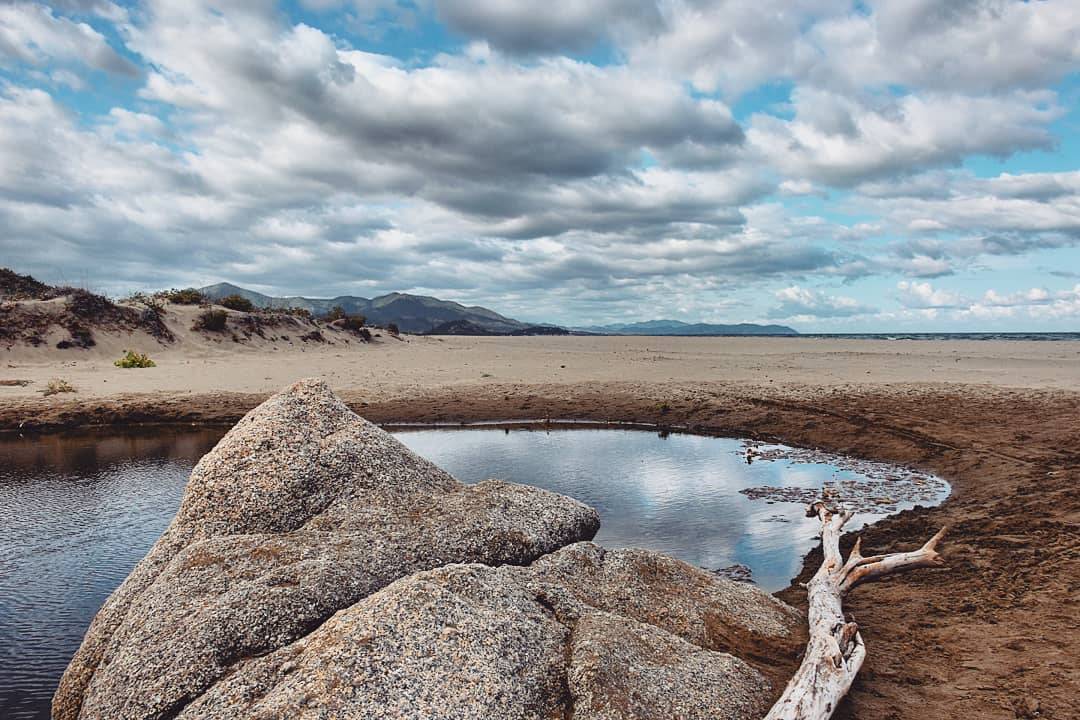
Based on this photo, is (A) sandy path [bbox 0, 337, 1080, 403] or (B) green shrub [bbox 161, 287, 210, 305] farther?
(B) green shrub [bbox 161, 287, 210, 305]

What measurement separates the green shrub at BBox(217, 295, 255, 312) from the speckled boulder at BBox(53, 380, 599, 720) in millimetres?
40855

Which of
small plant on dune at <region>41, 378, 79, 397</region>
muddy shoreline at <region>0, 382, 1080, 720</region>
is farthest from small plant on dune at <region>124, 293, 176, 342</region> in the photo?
muddy shoreline at <region>0, 382, 1080, 720</region>

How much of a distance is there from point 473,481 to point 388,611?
29.0 feet

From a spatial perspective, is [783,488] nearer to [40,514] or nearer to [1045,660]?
[1045,660]

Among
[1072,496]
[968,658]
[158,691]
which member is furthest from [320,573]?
[1072,496]

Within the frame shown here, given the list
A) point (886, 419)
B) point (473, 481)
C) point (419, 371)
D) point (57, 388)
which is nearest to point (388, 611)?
point (473, 481)

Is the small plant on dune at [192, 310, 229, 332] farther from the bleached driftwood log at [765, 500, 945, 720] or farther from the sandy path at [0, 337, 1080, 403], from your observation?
the bleached driftwood log at [765, 500, 945, 720]

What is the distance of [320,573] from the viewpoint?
19.4ft

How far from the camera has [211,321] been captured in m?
39.5

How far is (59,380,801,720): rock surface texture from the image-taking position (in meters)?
4.71

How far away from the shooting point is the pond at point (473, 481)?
A: 8.54 meters

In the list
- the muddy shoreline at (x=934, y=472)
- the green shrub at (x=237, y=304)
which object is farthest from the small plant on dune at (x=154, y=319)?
the muddy shoreline at (x=934, y=472)

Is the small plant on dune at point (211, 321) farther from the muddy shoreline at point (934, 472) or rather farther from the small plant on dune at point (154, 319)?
the muddy shoreline at point (934, 472)

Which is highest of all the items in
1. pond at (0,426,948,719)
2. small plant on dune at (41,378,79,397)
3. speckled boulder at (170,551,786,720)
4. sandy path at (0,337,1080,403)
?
sandy path at (0,337,1080,403)
